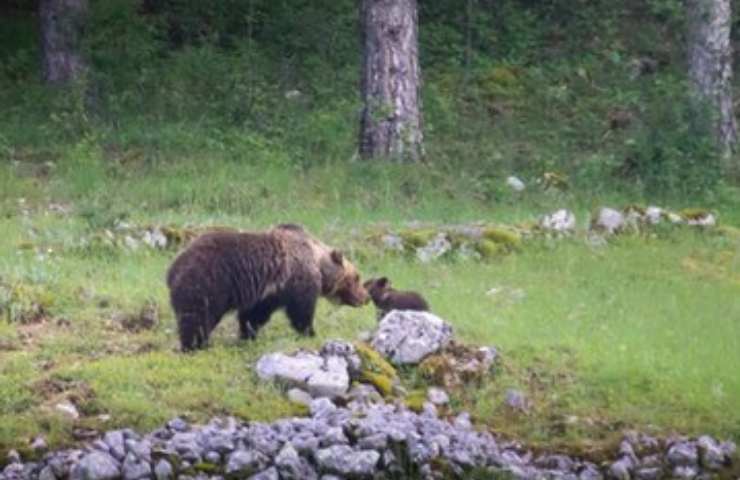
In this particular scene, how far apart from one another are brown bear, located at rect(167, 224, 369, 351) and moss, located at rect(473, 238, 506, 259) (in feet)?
8.98

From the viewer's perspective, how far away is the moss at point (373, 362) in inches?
408

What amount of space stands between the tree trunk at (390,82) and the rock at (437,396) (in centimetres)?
842

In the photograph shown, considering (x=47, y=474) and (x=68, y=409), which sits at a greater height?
(x=68, y=409)

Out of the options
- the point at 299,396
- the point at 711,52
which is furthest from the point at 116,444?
the point at 711,52

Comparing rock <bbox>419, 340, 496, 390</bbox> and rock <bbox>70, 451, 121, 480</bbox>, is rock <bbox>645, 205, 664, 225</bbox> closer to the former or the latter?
rock <bbox>419, 340, 496, 390</bbox>

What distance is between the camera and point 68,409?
9461 mm

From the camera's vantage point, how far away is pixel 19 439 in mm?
9148

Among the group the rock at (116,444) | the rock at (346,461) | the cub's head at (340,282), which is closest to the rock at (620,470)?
the rock at (346,461)

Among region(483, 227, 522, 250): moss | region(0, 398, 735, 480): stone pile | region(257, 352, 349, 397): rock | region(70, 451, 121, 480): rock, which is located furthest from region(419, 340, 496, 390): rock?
region(483, 227, 522, 250): moss

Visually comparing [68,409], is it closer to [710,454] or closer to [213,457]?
[213,457]

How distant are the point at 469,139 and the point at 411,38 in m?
2.07

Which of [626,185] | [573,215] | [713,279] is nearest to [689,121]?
[626,185]

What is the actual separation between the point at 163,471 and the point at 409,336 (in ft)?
7.37

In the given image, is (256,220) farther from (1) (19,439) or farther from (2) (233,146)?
(1) (19,439)
